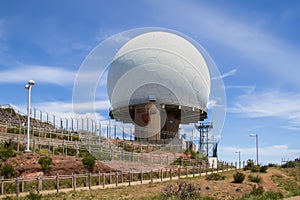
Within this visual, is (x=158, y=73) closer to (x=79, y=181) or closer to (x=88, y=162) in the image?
(x=88, y=162)

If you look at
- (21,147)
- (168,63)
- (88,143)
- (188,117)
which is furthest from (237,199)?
(188,117)

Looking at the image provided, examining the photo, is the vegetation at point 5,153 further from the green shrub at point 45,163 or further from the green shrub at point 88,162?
the green shrub at point 88,162

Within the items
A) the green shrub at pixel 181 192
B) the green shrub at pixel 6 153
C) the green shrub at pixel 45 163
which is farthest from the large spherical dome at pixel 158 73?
the green shrub at pixel 181 192

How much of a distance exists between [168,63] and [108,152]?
18.0 meters

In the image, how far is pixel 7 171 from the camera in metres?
25.5

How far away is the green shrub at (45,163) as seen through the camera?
27.7m

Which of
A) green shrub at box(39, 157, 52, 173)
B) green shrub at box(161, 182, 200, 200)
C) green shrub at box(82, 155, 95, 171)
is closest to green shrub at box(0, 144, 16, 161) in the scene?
green shrub at box(39, 157, 52, 173)

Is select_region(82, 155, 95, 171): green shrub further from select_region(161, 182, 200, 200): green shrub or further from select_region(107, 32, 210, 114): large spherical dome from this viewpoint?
select_region(107, 32, 210, 114): large spherical dome

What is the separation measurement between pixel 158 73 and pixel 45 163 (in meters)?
25.0

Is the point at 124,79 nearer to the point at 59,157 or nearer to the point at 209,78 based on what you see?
the point at 209,78

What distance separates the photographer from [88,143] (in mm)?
40969

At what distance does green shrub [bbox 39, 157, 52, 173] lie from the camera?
27.7m

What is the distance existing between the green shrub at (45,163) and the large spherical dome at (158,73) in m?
23.5

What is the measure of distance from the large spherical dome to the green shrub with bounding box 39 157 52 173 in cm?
2346
